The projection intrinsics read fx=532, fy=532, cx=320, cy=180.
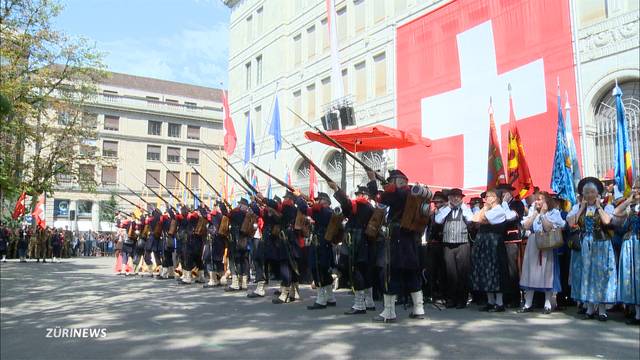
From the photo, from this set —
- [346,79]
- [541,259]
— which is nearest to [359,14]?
[346,79]

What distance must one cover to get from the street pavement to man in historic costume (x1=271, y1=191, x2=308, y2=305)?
0.46 m

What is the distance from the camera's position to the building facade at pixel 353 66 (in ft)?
47.1

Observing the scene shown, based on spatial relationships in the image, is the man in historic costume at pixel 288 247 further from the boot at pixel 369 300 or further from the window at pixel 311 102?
the window at pixel 311 102

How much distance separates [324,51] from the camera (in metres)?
26.6

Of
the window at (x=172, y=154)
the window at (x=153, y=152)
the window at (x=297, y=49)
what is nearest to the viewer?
the window at (x=297, y=49)

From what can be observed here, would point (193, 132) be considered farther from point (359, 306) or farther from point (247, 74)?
point (359, 306)

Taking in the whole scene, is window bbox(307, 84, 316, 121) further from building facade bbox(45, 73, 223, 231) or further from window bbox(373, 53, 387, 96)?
building facade bbox(45, 73, 223, 231)

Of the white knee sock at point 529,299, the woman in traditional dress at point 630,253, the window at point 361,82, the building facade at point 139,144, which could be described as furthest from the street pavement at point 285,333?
the building facade at point 139,144

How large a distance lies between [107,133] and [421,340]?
5124cm

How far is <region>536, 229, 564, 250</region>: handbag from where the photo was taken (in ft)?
24.9

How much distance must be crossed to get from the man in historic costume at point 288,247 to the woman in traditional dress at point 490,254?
121 inches

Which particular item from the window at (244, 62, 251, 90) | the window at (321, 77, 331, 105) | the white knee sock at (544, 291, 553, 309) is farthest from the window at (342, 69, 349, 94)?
the white knee sock at (544, 291, 553, 309)

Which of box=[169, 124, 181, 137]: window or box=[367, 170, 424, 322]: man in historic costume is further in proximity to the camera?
box=[169, 124, 181, 137]: window

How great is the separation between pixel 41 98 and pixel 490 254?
56.3 ft
